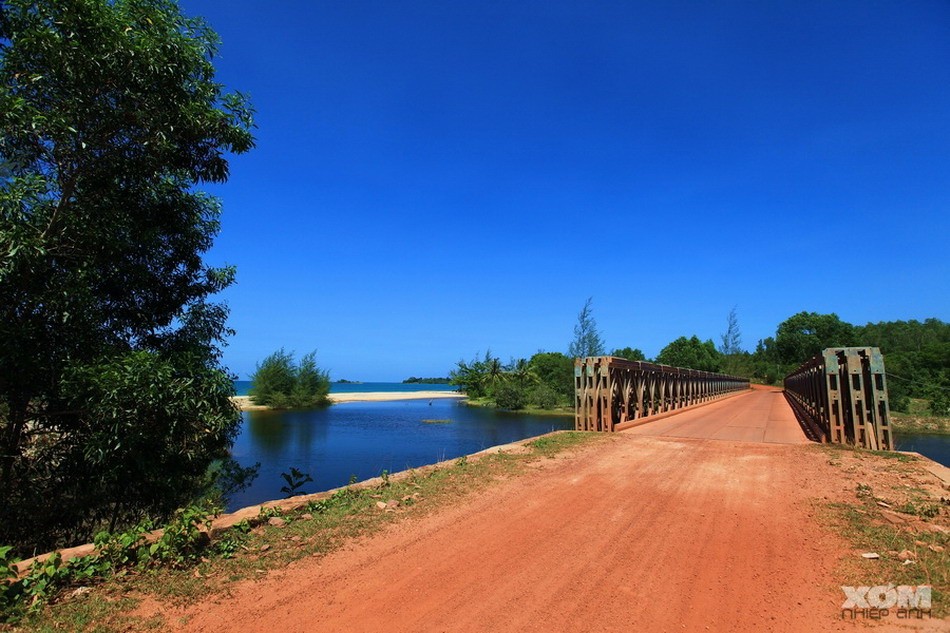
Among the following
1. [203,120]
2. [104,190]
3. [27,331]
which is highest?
[203,120]

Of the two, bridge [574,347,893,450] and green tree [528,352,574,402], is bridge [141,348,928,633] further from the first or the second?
green tree [528,352,574,402]

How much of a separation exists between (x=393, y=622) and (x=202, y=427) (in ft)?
15.8

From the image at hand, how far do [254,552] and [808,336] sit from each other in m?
89.6

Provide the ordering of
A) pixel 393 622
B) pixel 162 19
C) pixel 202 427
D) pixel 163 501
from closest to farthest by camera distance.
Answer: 1. pixel 393 622
2. pixel 162 19
3. pixel 202 427
4. pixel 163 501

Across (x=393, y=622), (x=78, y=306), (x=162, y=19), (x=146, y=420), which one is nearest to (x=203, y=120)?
(x=162, y=19)

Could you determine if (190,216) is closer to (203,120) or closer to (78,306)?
(203,120)

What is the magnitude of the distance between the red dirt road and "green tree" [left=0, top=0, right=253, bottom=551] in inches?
131

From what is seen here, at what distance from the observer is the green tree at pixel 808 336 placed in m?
71.8

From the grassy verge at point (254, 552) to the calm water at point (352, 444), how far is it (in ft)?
30.9

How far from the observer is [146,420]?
5.65 meters

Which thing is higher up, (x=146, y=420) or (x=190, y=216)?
(x=190, y=216)

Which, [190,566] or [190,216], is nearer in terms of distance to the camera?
[190,566]

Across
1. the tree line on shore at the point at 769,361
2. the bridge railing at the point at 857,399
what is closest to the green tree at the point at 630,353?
the tree line on shore at the point at 769,361

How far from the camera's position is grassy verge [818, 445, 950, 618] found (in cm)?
352
